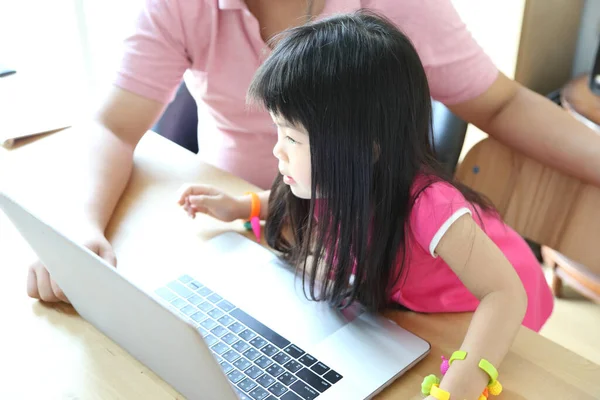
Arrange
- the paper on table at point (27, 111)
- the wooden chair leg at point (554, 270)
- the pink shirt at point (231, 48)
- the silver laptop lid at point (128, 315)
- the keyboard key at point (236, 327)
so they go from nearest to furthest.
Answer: the silver laptop lid at point (128, 315) → the keyboard key at point (236, 327) → the pink shirt at point (231, 48) → the paper on table at point (27, 111) → the wooden chair leg at point (554, 270)

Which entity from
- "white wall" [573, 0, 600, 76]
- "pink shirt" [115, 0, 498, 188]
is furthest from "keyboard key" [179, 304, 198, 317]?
"white wall" [573, 0, 600, 76]

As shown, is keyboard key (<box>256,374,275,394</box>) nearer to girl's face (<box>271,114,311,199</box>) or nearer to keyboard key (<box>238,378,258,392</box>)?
keyboard key (<box>238,378,258,392</box>)

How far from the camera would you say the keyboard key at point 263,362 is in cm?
72

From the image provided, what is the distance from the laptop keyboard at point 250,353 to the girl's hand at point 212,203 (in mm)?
158

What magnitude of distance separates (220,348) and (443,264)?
12.5 inches

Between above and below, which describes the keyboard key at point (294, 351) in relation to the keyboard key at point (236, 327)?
above

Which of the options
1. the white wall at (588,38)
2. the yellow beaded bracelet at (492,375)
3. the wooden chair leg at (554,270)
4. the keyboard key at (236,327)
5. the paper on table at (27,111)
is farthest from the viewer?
the white wall at (588,38)

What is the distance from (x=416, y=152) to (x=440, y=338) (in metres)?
0.22

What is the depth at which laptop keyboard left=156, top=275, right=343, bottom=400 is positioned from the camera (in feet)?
2.27

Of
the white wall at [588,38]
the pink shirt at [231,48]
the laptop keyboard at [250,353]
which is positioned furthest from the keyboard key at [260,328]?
the white wall at [588,38]

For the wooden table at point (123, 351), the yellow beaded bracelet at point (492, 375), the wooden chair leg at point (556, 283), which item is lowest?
the wooden chair leg at point (556, 283)

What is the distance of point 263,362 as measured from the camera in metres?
0.73

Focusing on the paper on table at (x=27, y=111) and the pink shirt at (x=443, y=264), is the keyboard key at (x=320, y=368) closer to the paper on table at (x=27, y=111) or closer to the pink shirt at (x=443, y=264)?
the pink shirt at (x=443, y=264)

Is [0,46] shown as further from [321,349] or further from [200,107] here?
[321,349]
